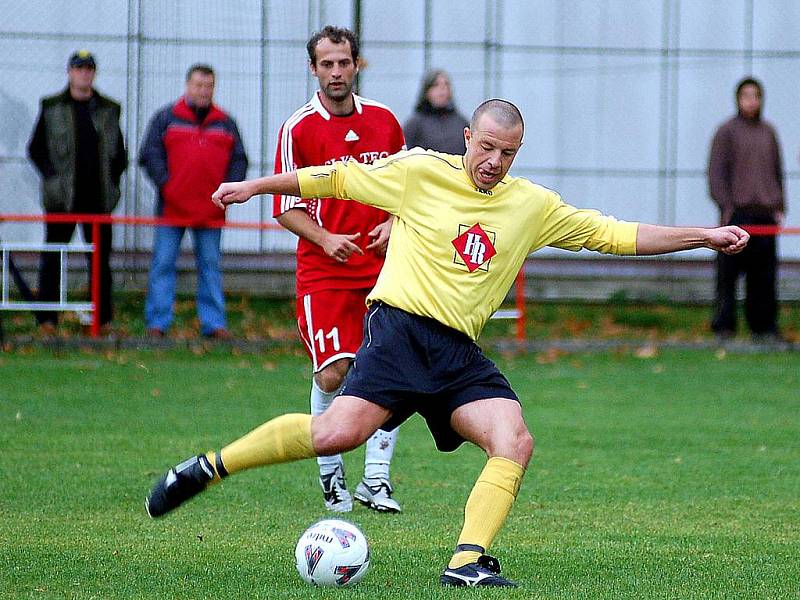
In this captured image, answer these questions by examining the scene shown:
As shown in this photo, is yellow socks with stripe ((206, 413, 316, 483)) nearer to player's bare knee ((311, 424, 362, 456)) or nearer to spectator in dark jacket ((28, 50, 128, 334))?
player's bare knee ((311, 424, 362, 456))

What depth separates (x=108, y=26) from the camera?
17156mm

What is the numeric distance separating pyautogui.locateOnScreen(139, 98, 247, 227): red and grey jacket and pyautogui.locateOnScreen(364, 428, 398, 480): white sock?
682cm

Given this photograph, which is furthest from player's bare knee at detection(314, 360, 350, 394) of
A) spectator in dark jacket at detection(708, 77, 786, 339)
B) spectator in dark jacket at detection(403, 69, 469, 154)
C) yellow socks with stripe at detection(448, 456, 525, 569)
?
spectator in dark jacket at detection(708, 77, 786, 339)

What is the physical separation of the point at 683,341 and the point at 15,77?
834cm

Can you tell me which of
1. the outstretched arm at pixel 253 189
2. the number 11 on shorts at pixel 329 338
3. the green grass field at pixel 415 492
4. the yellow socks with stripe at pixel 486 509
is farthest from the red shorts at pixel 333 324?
the yellow socks with stripe at pixel 486 509

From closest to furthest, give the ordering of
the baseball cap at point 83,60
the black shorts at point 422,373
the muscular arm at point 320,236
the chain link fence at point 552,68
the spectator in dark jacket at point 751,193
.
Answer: the black shorts at point 422,373
the muscular arm at point 320,236
the baseball cap at point 83,60
the spectator in dark jacket at point 751,193
the chain link fence at point 552,68

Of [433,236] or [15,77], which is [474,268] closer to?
[433,236]

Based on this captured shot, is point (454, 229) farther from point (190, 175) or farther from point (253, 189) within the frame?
point (190, 175)

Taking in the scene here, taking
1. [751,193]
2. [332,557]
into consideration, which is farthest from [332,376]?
[751,193]

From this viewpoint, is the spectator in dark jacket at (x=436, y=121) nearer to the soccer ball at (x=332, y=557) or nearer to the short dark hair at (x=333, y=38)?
the short dark hair at (x=333, y=38)

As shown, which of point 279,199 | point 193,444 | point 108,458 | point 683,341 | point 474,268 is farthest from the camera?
point 683,341

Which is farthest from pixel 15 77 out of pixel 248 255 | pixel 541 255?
pixel 541 255

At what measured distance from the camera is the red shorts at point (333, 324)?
7.20 meters

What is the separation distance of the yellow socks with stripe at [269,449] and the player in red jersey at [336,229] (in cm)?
158
